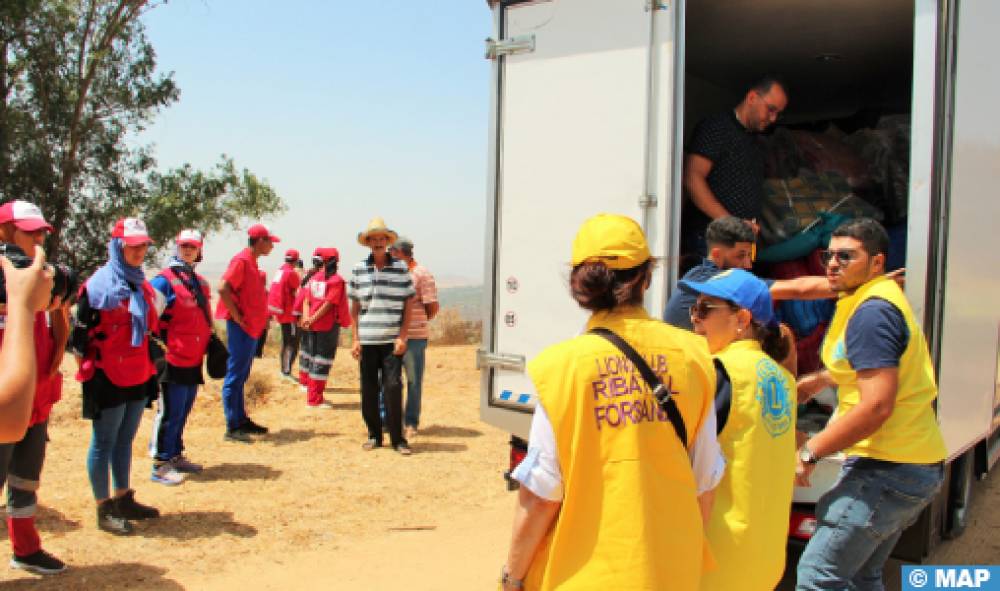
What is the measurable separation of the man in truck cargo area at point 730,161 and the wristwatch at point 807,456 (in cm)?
154

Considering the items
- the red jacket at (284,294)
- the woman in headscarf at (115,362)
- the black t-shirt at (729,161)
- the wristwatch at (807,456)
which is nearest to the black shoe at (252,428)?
the woman in headscarf at (115,362)

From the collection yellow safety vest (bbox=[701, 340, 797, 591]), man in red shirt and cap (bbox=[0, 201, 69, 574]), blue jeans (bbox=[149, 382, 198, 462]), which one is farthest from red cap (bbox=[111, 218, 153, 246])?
yellow safety vest (bbox=[701, 340, 797, 591])

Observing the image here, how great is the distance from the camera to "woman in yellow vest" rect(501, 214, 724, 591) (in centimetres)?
188

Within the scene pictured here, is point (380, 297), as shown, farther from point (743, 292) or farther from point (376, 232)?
point (743, 292)

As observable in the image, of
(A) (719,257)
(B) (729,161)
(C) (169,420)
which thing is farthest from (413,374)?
(A) (719,257)

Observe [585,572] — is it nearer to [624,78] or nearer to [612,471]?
[612,471]

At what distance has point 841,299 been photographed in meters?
3.06

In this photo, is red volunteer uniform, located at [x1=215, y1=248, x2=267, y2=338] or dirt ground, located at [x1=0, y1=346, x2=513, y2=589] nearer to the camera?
dirt ground, located at [x1=0, y1=346, x2=513, y2=589]

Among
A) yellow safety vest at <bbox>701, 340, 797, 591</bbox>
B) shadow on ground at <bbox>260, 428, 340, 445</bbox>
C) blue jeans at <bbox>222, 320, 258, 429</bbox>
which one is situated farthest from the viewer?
shadow on ground at <bbox>260, 428, 340, 445</bbox>

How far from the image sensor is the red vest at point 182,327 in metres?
5.84

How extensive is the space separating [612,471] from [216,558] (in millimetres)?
3457

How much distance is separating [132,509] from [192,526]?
0.37m

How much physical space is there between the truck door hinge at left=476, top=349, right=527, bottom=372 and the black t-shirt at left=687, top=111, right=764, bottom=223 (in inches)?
54.2

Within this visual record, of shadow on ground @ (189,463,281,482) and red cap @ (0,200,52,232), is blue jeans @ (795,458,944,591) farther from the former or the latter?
shadow on ground @ (189,463,281,482)
